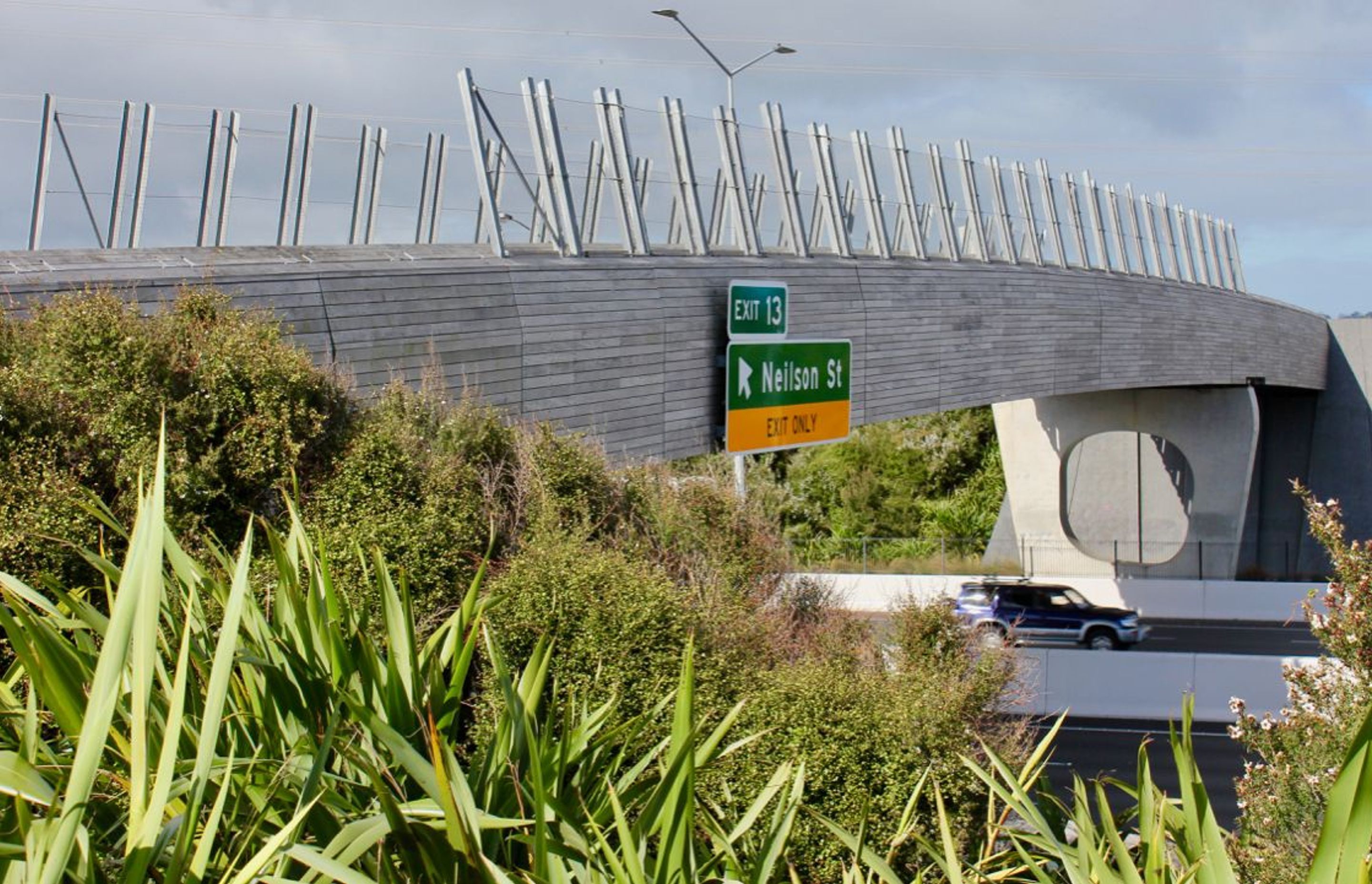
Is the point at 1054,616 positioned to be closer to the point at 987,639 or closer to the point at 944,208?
the point at 944,208

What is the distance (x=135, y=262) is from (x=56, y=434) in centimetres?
241

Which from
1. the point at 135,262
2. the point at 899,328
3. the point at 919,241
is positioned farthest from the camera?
the point at 919,241

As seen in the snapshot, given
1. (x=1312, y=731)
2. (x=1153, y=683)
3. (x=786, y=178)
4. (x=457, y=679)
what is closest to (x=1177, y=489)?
(x=1153, y=683)

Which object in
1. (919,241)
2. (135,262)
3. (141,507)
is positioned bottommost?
(141,507)

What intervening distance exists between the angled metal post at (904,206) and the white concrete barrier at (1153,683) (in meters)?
6.37

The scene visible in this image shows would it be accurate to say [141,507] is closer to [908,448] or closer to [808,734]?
[808,734]

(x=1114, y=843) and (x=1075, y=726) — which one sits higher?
(x=1114, y=843)

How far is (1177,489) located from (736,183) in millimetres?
28694

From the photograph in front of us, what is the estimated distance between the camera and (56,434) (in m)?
9.27

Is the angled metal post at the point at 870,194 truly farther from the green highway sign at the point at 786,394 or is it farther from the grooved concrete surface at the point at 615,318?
the green highway sign at the point at 786,394

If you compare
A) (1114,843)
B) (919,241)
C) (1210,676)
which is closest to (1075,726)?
(1210,676)

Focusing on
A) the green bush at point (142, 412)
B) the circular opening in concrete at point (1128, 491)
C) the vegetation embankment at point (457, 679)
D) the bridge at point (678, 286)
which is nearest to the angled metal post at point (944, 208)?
the bridge at point (678, 286)

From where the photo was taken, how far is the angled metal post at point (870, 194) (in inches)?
779

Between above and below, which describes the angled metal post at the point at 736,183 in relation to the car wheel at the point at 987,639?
above
